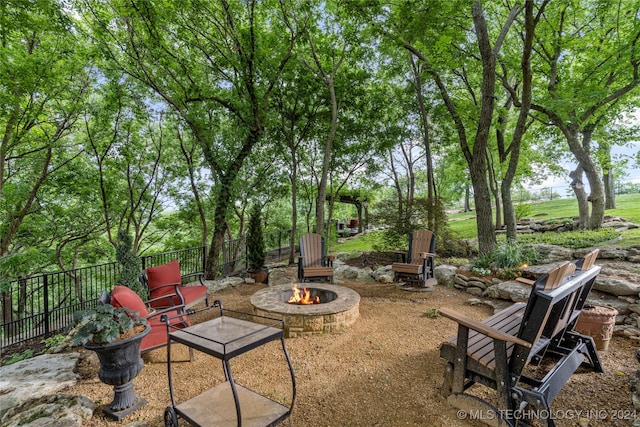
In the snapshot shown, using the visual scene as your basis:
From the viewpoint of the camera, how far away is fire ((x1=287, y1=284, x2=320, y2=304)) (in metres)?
4.50

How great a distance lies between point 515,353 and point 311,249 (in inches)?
177

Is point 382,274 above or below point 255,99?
below

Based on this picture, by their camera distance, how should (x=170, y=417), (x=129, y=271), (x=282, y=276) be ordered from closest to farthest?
(x=170, y=417), (x=129, y=271), (x=282, y=276)

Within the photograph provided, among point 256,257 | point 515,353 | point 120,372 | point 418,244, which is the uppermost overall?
point 418,244

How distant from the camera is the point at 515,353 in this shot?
187cm

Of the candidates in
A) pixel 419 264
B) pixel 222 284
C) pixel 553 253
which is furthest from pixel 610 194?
pixel 222 284

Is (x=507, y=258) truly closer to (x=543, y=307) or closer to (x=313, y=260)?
(x=313, y=260)

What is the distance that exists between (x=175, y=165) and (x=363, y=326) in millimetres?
7842

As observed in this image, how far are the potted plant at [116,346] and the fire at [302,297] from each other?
7.76ft

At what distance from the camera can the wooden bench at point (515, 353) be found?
1.78 metres

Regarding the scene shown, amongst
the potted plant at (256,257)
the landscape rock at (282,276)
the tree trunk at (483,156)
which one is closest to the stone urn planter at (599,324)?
the tree trunk at (483,156)

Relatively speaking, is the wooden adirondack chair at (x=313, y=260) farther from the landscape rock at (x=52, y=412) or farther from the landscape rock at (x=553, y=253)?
the landscape rock at (x=553, y=253)

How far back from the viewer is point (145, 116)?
7.90 m

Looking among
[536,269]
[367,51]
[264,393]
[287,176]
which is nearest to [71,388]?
[264,393]
